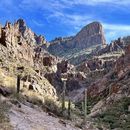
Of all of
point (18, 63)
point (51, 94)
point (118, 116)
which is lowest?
point (118, 116)

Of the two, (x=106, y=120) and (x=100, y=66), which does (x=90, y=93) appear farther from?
(x=100, y=66)

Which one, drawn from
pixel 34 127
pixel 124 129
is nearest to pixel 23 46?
pixel 124 129

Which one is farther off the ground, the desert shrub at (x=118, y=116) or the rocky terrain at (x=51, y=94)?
the rocky terrain at (x=51, y=94)

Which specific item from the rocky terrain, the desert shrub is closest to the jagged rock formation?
the rocky terrain

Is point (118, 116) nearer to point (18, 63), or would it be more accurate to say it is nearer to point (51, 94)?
point (18, 63)

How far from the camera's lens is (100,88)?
360ft

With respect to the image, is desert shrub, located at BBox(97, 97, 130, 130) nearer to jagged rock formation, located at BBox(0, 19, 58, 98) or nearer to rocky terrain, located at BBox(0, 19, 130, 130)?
rocky terrain, located at BBox(0, 19, 130, 130)

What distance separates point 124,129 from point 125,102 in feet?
73.7

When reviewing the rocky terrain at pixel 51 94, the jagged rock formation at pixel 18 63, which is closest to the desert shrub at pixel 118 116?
the rocky terrain at pixel 51 94

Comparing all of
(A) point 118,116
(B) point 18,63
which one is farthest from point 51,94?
(A) point 118,116

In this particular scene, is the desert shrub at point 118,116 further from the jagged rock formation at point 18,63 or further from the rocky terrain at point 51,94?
the jagged rock formation at point 18,63

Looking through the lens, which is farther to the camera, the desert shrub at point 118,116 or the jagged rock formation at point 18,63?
the jagged rock formation at point 18,63

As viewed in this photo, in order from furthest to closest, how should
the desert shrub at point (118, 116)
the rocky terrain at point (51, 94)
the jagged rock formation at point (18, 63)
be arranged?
1. the jagged rock formation at point (18, 63)
2. the desert shrub at point (118, 116)
3. the rocky terrain at point (51, 94)

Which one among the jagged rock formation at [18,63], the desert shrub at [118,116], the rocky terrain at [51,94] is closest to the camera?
the rocky terrain at [51,94]
